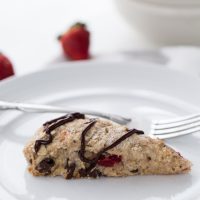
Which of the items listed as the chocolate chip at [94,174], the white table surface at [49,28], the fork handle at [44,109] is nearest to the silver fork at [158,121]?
the fork handle at [44,109]

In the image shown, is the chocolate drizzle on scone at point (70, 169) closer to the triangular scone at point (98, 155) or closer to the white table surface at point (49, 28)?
the triangular scone at point (98, 155)

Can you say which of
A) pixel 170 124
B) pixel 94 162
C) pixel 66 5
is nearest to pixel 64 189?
pixel 94 162

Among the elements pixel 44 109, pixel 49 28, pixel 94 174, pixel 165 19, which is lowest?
pixel 94 174

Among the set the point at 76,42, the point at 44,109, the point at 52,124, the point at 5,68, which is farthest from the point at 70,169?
the point at 76,42

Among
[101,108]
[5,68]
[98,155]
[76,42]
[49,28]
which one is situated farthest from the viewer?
[49,28]

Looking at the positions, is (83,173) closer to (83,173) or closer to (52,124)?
(83,173)

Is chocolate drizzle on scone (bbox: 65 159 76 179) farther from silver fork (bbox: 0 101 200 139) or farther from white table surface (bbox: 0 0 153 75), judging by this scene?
A: white table surface (bbox: 0 0 153 75)

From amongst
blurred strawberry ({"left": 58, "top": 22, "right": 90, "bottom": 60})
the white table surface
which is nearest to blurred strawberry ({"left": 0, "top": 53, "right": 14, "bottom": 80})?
the white table surface
